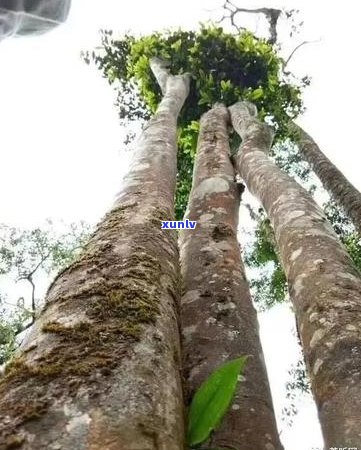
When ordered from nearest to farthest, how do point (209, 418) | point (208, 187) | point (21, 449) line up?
1. point (21, 449)
2. point (209, 418)
3. point (208, 187)

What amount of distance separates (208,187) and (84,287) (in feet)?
9.27

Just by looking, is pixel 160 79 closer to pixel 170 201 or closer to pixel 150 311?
pixel 170 201

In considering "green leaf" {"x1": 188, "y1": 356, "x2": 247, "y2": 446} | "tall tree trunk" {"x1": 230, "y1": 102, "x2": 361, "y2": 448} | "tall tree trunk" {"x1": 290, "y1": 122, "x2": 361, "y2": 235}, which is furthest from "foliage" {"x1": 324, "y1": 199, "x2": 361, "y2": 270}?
"green leaf" {"x1": 188, "y1": 356, "x2": 247, "y2": 446}

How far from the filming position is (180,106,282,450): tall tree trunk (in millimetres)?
2299

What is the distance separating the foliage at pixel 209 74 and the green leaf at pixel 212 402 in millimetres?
7334

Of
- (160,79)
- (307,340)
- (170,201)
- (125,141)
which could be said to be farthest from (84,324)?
(125,141)

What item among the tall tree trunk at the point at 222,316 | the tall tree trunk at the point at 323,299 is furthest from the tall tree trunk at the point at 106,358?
the tall tree trunk at the point at 323,299

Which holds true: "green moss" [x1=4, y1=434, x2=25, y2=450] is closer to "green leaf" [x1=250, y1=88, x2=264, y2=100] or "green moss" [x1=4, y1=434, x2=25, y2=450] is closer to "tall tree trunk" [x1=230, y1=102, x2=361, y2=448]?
"tall tree trunk" [x1=230, y1=102, x2=361, y2=448]

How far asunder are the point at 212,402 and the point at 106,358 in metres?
0.44

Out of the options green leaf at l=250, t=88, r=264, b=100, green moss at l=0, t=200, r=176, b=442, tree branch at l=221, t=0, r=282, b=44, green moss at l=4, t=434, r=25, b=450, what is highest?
tree branch at l=221, t=0, r=282, b=44

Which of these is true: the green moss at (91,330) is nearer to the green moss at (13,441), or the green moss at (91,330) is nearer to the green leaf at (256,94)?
the green moss at (13,441)

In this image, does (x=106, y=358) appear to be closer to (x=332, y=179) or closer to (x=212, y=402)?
(x=212, y=402)

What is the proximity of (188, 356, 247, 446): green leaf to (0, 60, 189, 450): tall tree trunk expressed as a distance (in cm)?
10

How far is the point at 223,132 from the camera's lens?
21.9ft
